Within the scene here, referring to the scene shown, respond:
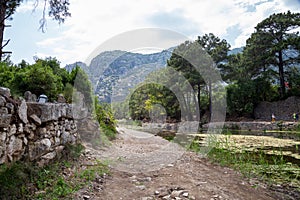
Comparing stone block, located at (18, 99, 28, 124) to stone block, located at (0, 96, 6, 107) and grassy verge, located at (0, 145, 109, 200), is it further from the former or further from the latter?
Answer: grassy verge, located at (0, 145, 109, 200)

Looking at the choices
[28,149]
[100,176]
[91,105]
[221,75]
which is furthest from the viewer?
[221,75]

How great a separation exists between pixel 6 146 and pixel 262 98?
2122 cm

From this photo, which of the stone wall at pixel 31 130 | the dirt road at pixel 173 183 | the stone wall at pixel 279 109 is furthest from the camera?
the stone wall at pixel 279 109

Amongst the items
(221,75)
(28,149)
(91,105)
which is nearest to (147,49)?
(91,105)

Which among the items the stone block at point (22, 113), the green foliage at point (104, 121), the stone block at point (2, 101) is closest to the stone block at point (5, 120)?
the stone block at point (2, 101)

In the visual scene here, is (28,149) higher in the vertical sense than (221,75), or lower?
lower

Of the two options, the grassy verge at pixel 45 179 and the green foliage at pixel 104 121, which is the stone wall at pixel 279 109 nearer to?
the green foliage at pixel 104 121

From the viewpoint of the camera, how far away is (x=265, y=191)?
3.13 m

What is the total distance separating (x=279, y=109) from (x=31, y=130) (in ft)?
63.9

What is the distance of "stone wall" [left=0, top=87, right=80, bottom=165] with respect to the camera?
2230 mm

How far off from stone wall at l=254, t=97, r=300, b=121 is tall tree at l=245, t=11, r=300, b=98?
1.03 metres

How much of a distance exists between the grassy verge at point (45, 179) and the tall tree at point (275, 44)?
734 inches

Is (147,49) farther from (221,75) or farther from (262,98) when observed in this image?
(262,98)

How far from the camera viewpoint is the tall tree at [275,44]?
18.0 meters
